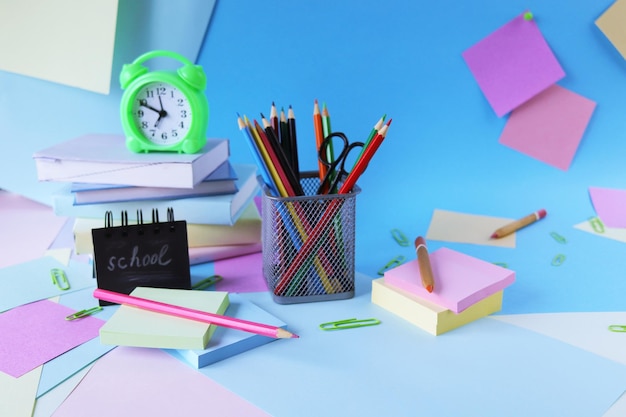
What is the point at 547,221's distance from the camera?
111cm

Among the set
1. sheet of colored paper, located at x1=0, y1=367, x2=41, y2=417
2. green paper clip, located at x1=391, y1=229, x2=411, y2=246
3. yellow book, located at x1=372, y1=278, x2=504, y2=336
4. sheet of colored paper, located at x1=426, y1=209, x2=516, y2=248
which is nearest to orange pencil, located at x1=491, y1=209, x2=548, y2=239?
sheet of colored paper, located at x1=426, y1=209, x2=516, y2=248

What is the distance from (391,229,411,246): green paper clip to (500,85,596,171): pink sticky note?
1.12 ft

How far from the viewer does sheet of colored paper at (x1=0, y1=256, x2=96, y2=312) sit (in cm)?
81

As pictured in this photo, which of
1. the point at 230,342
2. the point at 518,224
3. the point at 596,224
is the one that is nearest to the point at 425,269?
the point at 230,342

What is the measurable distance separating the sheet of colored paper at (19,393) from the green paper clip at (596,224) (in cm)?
86

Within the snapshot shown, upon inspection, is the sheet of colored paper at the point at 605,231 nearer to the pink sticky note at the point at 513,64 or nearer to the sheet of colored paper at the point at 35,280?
the pink sticky note at the point at 513,64

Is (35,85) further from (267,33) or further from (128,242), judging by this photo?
(128,242)

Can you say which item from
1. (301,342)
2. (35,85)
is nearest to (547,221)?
(301,342)

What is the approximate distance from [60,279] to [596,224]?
0.85 meters

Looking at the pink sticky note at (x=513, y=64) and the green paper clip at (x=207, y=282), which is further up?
the pink sticky note at (x=513, y=64)

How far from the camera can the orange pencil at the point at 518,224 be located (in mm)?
1033

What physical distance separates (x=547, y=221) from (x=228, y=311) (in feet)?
2.04

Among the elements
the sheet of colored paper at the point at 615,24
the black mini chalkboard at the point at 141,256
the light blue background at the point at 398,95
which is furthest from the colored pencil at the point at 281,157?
the sheet of colored paper at the point at 615,24

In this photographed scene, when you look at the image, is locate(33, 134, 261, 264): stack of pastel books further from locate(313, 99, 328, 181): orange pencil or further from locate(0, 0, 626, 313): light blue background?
locate(0, 0, 626, 313): light blue background
